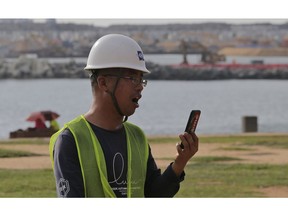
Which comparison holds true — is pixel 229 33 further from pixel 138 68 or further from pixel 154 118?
pixel 138 68

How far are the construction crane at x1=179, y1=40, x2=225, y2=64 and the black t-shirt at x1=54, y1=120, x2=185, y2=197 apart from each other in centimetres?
2127

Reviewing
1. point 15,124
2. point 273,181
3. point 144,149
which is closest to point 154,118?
point 15,124

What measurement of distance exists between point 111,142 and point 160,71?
2066cm

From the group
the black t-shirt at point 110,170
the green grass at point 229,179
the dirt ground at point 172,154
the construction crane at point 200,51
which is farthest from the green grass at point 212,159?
the black t-shirt at point 110,170

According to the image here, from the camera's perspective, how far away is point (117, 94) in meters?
3.45

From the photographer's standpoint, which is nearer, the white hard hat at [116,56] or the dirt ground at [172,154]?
the white hard hat at [116,56]

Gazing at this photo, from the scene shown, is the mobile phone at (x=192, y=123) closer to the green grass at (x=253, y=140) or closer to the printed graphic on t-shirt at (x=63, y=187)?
the printed graphic on t-shirt at (x=63, y=187)

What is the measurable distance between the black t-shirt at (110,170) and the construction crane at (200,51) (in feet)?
69.8

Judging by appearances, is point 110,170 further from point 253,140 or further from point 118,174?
point 253,140

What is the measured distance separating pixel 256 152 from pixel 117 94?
1449 centimetres

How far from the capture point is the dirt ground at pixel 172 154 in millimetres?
16281

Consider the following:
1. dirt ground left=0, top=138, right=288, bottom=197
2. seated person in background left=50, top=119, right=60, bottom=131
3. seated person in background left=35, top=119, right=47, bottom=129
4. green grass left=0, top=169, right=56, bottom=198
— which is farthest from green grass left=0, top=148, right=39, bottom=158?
seated person in background left=35, top=119, right=47, bottom=129

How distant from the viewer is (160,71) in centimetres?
2406

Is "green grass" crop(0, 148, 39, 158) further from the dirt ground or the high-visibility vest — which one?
the high-visibility vest
